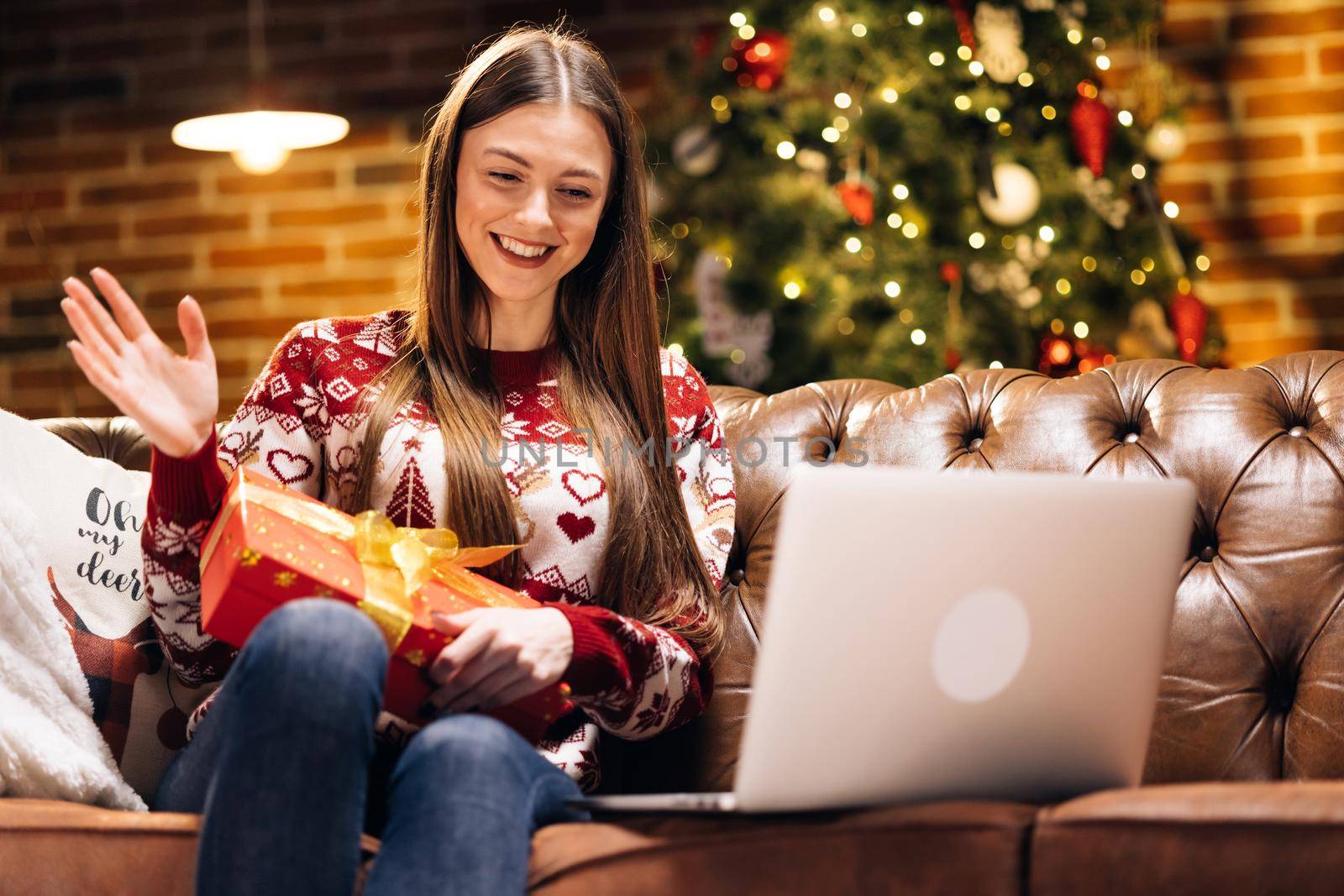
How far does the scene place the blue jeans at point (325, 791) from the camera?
0.98 meters

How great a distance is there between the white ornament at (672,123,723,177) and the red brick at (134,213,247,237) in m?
1.45

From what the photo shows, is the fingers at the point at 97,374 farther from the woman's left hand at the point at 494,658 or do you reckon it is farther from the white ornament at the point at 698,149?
the white ornament at the point at 698,149

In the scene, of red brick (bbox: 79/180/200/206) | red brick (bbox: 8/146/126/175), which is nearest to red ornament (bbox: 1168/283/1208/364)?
red brick (bbox: 79/180/200/206)

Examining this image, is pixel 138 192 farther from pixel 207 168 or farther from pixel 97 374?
pixel 97 374

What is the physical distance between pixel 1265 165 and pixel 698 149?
1.32m

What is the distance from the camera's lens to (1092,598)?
958mm

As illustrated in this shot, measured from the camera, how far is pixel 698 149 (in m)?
2.86

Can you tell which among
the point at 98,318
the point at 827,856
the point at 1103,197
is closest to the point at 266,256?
the point at 1103,197

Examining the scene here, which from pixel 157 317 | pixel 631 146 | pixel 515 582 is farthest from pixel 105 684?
pixel 157 317

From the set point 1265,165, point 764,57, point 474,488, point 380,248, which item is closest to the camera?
point 474,488

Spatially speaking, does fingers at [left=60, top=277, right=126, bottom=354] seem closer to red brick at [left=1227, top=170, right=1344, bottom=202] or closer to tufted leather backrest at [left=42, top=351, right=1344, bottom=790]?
tufted leather backrest at [left=42, top=351, right=1344, bottom=790]

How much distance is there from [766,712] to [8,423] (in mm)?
1040

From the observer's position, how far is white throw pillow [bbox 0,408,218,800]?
143 cm

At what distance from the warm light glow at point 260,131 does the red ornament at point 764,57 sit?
92 centimetres
